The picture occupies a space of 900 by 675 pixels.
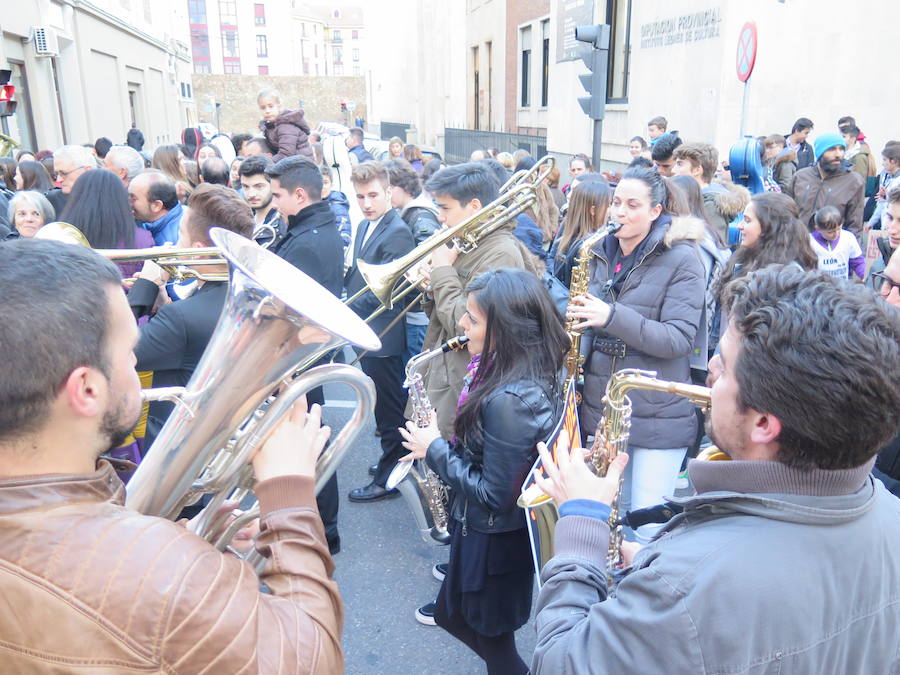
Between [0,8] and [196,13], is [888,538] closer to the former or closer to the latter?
[0,8]

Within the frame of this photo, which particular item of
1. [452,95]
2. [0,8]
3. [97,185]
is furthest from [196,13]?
[97,185]

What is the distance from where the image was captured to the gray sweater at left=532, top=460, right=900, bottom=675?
3.29 ft

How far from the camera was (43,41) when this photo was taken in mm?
12820

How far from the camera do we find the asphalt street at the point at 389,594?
2719 mm

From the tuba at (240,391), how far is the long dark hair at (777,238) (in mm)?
2470

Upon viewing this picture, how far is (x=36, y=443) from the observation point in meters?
1.00

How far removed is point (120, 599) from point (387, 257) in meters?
3.01

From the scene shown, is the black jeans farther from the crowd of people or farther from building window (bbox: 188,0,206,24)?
building window (bbox: 188,0,206,24)

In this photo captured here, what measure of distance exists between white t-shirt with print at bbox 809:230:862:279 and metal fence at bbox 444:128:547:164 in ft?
43.0

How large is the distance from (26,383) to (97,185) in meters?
2.70

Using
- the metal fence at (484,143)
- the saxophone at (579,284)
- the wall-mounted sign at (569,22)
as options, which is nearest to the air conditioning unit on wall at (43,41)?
the wall-mounted sign at (569,22)

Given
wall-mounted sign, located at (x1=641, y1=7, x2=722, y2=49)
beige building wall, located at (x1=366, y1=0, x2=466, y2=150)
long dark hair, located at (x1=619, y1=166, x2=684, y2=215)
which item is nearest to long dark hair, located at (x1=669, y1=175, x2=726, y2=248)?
long dark hair, located at (x1=619, y1=166, x2=684, y2=215)

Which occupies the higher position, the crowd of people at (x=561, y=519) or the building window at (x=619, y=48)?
the building window at (x=619, y=48)

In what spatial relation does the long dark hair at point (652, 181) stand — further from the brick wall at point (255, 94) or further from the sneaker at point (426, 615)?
the brick wall at point (255, 94)
